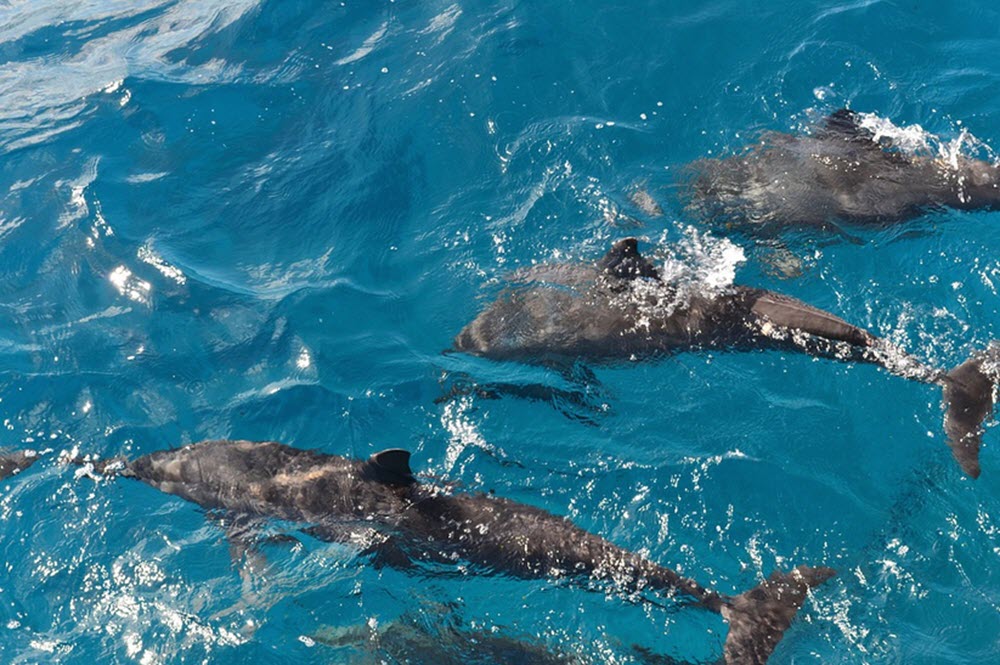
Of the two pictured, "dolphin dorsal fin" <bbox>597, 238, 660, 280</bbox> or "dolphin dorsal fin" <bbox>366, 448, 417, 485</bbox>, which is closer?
"dolphin dorsal fin" <bbox>366, 448, 417, 485</bbox>

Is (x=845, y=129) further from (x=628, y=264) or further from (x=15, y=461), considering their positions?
(x=15, y=461)

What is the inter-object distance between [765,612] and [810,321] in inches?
133

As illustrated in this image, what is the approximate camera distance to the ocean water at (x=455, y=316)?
802 cm

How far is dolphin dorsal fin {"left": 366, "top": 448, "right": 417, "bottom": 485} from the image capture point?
324 inches

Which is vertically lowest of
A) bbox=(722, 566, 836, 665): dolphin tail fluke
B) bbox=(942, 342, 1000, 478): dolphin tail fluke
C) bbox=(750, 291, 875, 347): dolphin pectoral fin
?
bbox=(722, 566, 836, 665): dolphin tail fluke

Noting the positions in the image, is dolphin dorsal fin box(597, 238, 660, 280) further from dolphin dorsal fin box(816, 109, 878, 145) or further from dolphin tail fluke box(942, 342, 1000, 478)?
dolphin dorsal fin box(816, 109, 878, 145)

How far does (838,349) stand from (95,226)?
10.2 metres

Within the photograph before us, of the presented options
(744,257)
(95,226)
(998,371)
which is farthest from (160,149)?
(998,371)

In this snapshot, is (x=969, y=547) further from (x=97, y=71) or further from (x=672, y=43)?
(x=97, y=71)

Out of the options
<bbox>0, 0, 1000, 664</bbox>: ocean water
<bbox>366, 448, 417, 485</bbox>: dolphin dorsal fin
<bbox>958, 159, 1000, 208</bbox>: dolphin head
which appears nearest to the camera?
<bbox>0, 0, 1000, 664</bbox>: ocean water

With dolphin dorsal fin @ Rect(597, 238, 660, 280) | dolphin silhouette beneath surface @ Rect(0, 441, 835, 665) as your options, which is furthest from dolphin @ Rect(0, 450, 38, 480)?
dolphin dorsal fin @ Rect(597, 238, 660, 280)

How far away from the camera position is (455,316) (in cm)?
1067

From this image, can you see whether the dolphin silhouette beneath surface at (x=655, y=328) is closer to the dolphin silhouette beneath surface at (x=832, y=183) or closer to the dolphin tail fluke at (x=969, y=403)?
the dolphin tail fluke at (x=969, y=403)

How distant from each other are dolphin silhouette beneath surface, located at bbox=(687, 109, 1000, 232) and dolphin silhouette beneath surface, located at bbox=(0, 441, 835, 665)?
5059 mm
